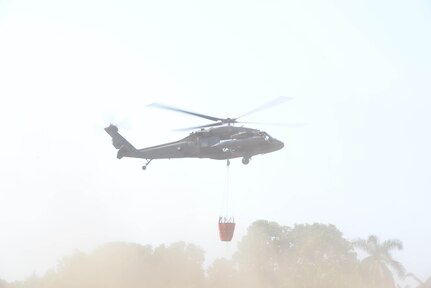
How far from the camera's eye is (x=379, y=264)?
72.2 m

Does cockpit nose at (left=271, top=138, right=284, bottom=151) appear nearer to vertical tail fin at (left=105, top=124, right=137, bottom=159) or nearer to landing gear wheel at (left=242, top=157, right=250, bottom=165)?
landing gear wheel at (left=242, top=157, right=250, bottom=165)

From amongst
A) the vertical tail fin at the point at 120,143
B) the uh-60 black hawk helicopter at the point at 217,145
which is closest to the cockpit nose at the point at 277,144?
the uh-60 black hawk helicopter at the point at 217,145

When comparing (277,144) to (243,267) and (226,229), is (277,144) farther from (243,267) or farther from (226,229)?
(243,267)

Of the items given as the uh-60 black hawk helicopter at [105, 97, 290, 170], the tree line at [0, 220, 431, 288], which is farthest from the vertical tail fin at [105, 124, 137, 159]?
the tree line at [0, 220, 431, 288]

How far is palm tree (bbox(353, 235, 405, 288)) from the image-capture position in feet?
234

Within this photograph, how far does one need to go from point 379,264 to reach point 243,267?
16846 millimetres

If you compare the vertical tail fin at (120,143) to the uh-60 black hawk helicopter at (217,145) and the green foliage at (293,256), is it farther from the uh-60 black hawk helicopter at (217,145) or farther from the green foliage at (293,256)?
the green foliage at (293,256)

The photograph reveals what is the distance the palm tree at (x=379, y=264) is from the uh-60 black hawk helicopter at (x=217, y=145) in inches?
1616

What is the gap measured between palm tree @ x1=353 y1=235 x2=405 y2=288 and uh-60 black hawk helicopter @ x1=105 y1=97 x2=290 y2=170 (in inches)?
1616

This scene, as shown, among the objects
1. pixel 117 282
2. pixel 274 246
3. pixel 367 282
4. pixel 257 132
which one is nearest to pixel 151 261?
pixel 117 282

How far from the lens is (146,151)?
38.4 m

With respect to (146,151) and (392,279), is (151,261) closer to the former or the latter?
(392,279)

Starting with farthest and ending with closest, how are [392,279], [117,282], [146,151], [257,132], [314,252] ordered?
[314,252] < [392,279] < [117,282] < [146,151] < [257,132]

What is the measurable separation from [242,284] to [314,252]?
11936 millimetres
